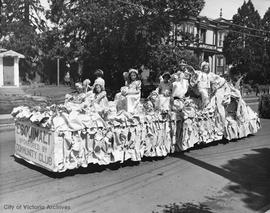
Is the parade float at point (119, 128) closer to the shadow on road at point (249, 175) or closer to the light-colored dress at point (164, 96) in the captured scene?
the light-colored dress at point (164, 96)

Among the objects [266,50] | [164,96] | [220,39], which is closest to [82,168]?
[164,96]

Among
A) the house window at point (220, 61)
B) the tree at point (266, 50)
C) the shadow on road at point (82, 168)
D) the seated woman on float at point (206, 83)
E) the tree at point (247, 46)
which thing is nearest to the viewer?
the shadow on road at point (82, 168)

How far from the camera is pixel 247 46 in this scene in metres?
43.6

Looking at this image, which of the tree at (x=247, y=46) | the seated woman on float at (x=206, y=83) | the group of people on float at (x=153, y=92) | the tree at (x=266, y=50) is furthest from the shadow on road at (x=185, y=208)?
the tree at (x=266, y=50)

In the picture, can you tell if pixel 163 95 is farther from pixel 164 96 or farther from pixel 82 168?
pixel 82 168

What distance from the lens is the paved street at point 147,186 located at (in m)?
5.91

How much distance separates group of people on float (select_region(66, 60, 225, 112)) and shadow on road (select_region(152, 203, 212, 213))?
369cm

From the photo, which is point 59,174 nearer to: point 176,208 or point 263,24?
point 176,208

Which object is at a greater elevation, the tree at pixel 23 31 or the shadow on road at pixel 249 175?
the tree at pixel 23 31

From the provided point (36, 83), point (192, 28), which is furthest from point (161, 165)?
point (192, 28)

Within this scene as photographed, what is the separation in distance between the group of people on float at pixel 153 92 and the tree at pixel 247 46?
32939 mm

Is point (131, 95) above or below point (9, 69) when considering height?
below

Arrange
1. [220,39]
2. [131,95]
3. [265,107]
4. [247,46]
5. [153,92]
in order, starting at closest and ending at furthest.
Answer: [131,95] < [153,92] < [265,107] < [247,46] < [220,39]

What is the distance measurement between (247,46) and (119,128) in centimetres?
3858
